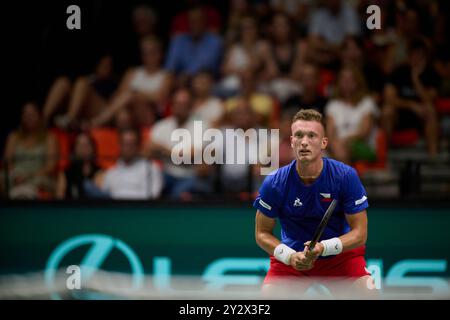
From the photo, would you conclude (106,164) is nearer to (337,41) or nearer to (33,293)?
(33,293)

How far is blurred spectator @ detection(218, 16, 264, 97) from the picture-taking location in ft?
29.9

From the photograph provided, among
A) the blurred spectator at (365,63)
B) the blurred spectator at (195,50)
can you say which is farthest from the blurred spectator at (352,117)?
the blurred spectator at (195,50)

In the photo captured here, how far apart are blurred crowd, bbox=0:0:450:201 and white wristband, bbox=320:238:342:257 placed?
2886mm

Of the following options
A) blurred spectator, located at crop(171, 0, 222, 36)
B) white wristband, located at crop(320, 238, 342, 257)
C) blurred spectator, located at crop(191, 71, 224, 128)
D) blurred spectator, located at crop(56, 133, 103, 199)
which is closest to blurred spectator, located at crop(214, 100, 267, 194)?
blurred spectator, located at crop(191, 71, 224, 128)

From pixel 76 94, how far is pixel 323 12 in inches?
105

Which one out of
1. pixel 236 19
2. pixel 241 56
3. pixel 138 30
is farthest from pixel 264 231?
pixel 138 30

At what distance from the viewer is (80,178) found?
8555 mm

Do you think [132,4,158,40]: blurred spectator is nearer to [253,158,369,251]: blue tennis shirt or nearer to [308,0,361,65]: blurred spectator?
[308,0,361,65]: blurred spectator

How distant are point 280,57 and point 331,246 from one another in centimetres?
415

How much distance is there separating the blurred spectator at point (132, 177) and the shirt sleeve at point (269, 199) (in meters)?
3.03

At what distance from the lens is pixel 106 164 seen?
8.88 meters

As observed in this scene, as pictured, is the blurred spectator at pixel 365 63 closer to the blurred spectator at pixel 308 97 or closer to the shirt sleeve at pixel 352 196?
the blurred spectator at pixel 308 97
